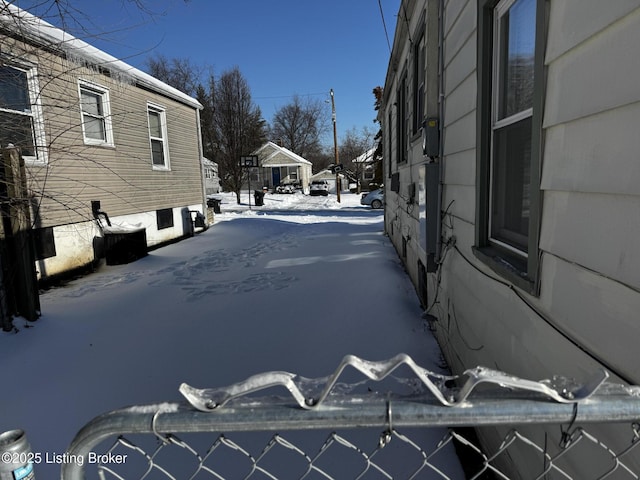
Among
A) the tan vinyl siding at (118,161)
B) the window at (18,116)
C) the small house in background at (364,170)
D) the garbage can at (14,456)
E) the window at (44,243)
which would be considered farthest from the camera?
the small house in background at (364,170)

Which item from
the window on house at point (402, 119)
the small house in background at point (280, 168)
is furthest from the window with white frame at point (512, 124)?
the small house in background at point (280, 168)

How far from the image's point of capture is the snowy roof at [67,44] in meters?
2.80

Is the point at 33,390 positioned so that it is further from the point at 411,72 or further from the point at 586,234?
the point at 411,72

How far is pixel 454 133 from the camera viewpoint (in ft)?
10.0

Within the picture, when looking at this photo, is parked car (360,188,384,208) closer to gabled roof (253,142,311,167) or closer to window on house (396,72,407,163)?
window on house (396,72,407,163)

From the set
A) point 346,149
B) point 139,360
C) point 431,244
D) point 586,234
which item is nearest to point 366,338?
point 431,244

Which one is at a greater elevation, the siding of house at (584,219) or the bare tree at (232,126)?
the bare tree at (232,126)

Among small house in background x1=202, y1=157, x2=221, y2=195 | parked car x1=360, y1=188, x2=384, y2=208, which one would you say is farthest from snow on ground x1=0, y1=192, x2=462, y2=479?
small house in background x1=202, y1=157, x2=221, y2=195

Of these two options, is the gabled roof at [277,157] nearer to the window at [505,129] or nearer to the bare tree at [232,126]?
the bare tree at [232,126]

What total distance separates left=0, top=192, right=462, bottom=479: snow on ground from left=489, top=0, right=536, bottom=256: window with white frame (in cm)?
144

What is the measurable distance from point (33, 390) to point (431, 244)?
3.52 meters

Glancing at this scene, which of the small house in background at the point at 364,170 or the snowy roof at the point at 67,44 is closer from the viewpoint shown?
the snowy roof at the point at 67,44

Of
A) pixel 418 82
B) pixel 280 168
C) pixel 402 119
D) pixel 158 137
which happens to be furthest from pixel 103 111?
pixel 280 168

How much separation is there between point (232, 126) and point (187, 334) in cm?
2148
